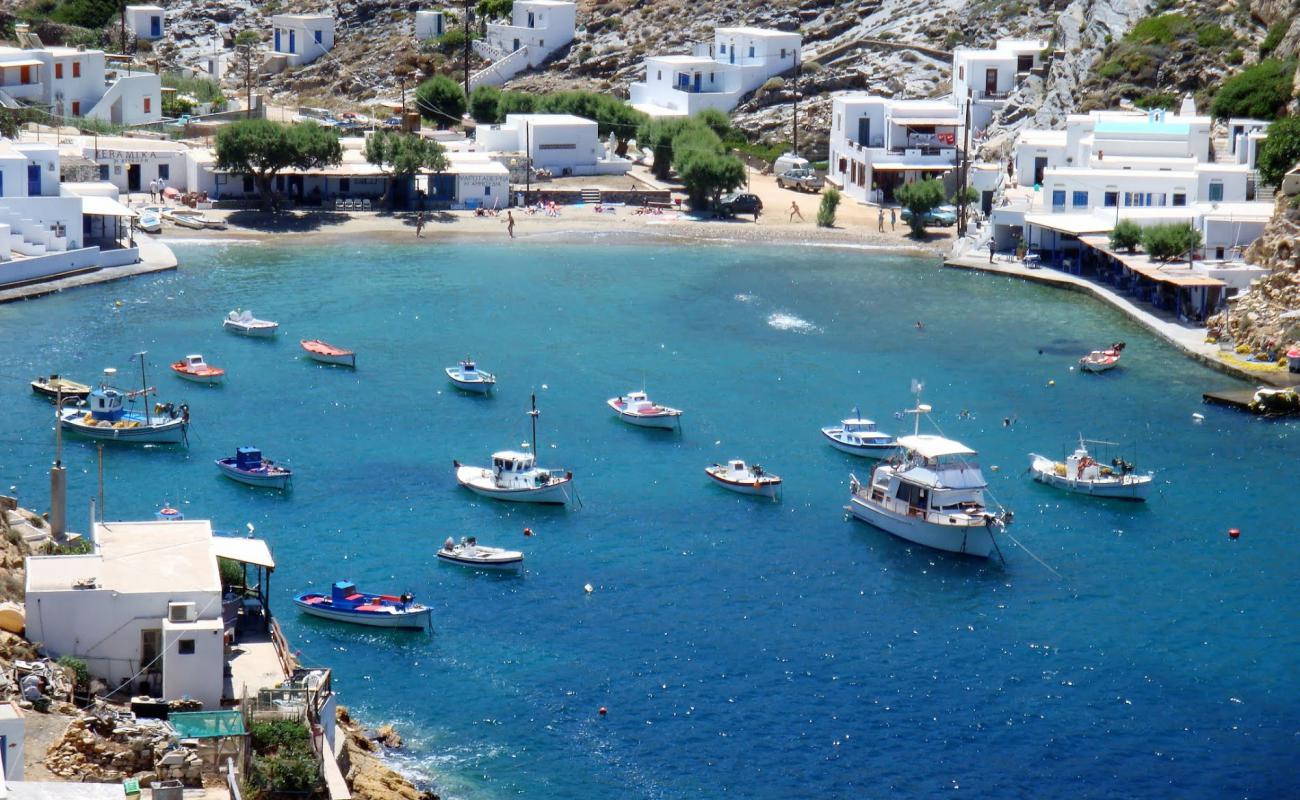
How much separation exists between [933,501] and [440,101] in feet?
246

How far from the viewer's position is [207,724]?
38.6m

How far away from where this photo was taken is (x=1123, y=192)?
103m

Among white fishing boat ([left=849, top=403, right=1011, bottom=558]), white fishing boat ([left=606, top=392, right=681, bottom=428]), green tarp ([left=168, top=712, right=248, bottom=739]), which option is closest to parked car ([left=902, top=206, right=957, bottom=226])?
white fishing boat ([left=606, top=392, right=681, bottom=428])

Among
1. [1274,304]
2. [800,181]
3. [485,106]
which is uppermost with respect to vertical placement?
[485,106]

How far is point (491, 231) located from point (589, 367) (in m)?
28.6

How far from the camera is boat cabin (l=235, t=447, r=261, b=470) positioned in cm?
6625

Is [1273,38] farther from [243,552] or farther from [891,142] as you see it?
[243,552]

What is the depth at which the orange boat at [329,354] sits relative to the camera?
81.9 m

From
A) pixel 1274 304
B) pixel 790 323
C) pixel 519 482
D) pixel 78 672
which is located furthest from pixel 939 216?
pixel 78 672

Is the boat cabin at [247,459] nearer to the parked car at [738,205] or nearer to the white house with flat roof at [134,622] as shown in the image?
the white house with flat roof at [134,622]

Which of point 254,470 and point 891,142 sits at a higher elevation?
point 891,142

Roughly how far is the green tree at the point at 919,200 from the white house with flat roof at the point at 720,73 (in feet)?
74.2

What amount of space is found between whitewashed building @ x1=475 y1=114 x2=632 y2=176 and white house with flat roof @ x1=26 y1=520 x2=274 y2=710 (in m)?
78.1

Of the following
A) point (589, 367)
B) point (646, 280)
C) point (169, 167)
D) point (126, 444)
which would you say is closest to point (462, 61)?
point (169, 167)
